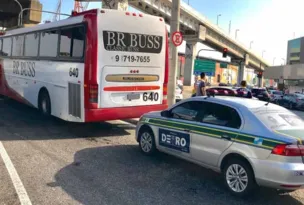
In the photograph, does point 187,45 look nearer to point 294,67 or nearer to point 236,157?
point 294,67

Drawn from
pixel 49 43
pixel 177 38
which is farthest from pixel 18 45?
pixel 177 38

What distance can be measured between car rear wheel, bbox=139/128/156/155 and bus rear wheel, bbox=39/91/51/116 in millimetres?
4347

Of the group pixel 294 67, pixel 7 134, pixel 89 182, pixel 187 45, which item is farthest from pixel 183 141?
pixel 294 67

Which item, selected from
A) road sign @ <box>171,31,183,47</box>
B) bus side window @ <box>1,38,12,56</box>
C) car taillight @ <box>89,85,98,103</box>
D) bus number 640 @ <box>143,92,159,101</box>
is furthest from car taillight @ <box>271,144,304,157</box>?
bus side window @ <box>1,38,12,56</box>

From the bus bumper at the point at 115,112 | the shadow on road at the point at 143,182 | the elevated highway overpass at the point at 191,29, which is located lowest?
the shadow on road at the point at 143,182

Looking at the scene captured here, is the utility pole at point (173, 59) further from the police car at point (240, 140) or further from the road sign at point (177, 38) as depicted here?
the police car at point (240, 140)

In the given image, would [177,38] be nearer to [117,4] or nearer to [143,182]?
[143,182]

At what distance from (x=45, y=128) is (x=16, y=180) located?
4632 millimetres

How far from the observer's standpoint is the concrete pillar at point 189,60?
50969mm

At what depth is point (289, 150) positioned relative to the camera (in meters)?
4.78

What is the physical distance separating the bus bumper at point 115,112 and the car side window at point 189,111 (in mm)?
2750

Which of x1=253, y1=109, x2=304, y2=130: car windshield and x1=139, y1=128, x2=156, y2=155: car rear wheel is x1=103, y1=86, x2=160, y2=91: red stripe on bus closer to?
x1=139, y1=128, x2=156, y2=155: car rear wheel

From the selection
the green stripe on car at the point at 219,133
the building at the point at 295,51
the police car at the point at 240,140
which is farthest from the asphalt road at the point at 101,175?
the building at the point at 295,51

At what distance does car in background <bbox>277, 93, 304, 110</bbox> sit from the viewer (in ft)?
96.0
